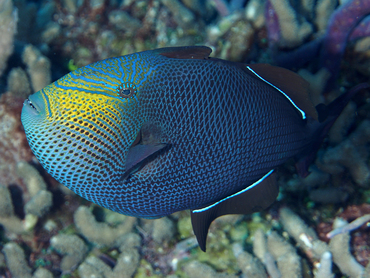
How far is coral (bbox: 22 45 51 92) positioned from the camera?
112 inches

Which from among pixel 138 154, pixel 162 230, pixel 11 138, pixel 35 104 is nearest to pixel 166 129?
pixel 138 154

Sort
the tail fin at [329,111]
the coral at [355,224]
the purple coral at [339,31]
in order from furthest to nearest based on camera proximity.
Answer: the purple coral at [339,31], the coral at [355,224], the tail fin at [329,111]

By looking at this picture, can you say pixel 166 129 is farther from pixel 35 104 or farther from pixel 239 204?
pixel 239 204

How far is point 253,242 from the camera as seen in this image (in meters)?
2.36

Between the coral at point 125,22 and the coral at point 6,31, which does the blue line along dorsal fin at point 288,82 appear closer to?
the coral at point 125,22

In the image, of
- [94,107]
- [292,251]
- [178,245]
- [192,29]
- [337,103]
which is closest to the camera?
[94,107]

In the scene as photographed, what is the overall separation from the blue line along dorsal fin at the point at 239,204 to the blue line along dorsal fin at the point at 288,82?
461 millimetres

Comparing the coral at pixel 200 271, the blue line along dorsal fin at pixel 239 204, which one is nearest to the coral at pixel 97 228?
the coral at pixel 200 271

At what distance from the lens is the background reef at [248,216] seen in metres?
2.23

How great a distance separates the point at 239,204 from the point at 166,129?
70 cm

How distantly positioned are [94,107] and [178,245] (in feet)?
6.06

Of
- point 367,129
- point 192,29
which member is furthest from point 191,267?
point 192,29

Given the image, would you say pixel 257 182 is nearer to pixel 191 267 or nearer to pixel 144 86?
pixel 144 86

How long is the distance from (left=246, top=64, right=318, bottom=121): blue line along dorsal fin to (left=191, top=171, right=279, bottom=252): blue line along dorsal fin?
0.46m
